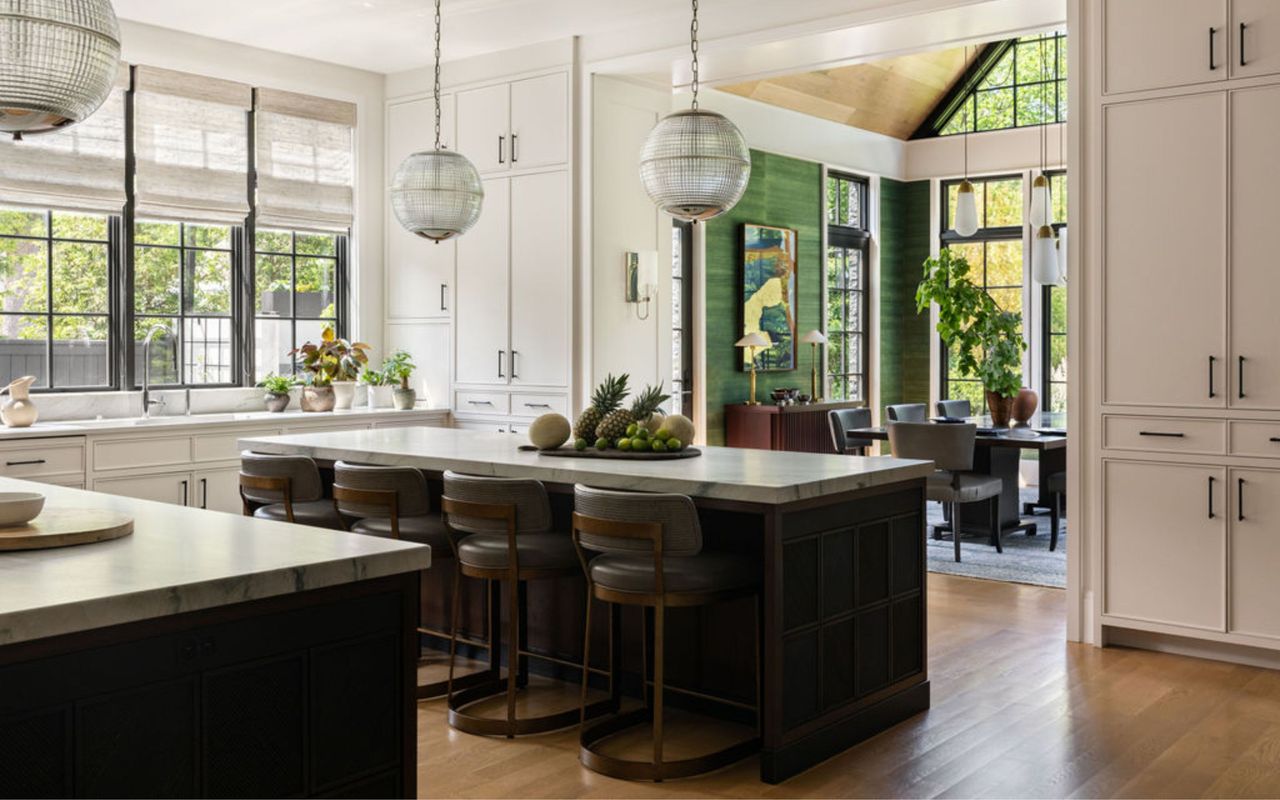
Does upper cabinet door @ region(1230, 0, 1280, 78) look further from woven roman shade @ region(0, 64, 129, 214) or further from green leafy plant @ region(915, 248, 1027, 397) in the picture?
woven roman shade @ region(0, 64, 129, 214)

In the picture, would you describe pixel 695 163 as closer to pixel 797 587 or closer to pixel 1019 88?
pixel 797 587

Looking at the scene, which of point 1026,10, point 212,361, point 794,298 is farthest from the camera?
point 794,298

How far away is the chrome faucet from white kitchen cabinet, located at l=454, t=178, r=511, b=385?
176 cm

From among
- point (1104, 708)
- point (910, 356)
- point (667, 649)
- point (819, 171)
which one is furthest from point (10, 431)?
point (910, 356)

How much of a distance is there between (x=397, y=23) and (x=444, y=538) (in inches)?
140

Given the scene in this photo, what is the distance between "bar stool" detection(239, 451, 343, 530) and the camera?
439 centimetres

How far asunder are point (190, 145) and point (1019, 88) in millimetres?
7184

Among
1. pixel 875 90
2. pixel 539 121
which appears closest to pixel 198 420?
pixel 539 121

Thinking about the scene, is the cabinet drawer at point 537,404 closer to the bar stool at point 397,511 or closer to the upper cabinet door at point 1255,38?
the bar stool at point 397,511

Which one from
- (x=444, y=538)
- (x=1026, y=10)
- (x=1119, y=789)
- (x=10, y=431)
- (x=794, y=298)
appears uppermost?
(x=1026, y=10)

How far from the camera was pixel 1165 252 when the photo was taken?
4879 millimetres

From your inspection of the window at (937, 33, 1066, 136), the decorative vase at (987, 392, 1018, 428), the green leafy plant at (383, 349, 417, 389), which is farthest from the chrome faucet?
the window at (937, 33, 1066, 136)

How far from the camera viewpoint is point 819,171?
404 inches

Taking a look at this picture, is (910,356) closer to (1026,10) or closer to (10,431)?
(1026,10)
